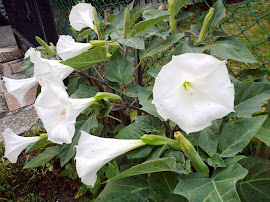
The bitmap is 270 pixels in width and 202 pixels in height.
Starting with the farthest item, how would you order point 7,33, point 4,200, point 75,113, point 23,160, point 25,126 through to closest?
point 7,33 → point 25,126 → point 23,160 → point 4,200 → point 75,113

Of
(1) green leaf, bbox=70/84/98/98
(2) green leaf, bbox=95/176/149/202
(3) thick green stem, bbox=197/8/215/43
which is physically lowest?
(2) green leaf, bbox=95/176/149/202

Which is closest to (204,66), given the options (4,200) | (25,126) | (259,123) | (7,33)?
(259,123)

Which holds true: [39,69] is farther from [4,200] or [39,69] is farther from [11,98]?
[11,98]

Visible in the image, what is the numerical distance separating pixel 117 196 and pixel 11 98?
8.36ft

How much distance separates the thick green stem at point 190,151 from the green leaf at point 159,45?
425 millimetres

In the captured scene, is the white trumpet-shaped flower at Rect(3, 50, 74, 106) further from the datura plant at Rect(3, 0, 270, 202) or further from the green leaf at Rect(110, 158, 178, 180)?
the green leaf at Rect(110, 158, 178, 180)

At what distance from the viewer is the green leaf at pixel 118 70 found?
1.01 meters

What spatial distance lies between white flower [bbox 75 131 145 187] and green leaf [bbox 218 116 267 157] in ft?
0.81

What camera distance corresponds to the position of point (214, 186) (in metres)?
0.66

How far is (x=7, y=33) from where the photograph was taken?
227 inches

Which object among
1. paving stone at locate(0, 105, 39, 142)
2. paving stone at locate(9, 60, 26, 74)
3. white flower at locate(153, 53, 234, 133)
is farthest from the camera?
paving stone at locate(9, 60, 26, 74)

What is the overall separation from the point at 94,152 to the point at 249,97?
1.70ft

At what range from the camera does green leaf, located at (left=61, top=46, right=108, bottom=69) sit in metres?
0.91

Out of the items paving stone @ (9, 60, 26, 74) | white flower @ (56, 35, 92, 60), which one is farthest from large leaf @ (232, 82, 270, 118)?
paving stone @ (9, 60, 26, 74)
